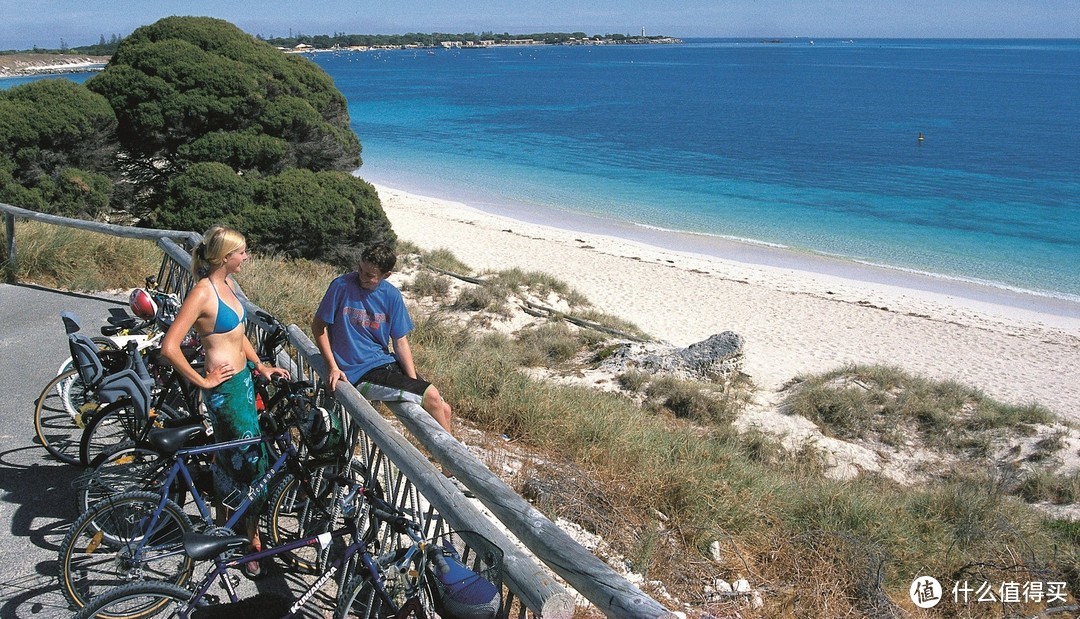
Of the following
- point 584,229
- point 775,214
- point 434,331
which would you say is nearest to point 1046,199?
point 775,214

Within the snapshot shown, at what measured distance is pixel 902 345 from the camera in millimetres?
16469

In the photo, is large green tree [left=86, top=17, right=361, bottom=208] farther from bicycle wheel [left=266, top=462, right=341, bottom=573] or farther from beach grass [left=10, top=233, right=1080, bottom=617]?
bicycle wheel [left=266, top=462, right=341, bottom=573]

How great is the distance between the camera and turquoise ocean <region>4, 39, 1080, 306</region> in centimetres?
2711

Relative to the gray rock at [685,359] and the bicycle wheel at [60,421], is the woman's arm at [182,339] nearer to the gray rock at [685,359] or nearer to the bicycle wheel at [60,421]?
the bicycle wheel at [60,421]

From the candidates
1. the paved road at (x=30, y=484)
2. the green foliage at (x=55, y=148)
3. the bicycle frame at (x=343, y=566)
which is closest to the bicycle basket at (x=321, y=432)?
the paved road at (x=30, y=484)

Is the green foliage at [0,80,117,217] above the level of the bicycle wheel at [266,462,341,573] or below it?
above

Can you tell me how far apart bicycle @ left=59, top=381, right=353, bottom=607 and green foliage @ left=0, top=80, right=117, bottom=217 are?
11.0 metres

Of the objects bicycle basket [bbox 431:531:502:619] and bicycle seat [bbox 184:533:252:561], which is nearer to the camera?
bicycle basket [bbox 431:531:502:619]

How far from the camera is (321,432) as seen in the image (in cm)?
400

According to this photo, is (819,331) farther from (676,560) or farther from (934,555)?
(676,560)

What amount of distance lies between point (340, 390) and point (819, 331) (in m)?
14.7

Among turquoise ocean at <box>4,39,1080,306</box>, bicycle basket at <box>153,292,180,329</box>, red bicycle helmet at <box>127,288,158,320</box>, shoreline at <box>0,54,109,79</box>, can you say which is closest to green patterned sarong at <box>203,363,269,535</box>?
red bicycle helmet at <box>127,288,158,320</box>

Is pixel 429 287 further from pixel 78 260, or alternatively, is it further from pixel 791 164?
pixel 791 164

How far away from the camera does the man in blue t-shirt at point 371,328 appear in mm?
4797
